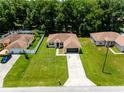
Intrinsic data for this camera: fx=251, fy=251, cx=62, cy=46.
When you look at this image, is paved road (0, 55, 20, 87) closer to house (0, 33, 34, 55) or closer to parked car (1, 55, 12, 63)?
parked car (1, 55, 12, 63)

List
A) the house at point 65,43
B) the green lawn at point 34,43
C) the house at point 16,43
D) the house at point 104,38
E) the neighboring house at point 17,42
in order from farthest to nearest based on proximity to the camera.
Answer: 1. the house at point 104,38
2. the green lawn at point 34,43
3. the neighboring house at point 17,42
4. the house at point 16,43
5. the house at point 65,43

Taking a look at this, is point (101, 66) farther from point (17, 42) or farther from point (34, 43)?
point (34, 43)

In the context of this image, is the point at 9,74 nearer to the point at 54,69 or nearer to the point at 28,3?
the point at 54,69

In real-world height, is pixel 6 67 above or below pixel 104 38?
above

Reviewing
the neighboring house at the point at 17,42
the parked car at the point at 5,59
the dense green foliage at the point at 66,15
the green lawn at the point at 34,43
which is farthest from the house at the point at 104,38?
the parked car at the point at 5,59

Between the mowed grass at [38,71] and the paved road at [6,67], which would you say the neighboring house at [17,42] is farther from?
the paved road at [6,67]

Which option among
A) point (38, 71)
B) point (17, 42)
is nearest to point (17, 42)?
point (17, 42)

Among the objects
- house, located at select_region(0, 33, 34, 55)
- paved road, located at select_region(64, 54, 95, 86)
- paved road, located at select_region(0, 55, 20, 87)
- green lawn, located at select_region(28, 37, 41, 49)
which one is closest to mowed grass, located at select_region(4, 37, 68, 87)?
paved road, located at select_region(0, 55, 20, 87)
